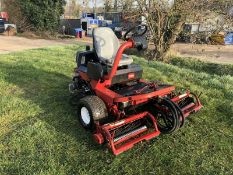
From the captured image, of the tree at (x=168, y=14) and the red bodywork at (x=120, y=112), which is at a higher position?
the tree at (x=168, y=14)

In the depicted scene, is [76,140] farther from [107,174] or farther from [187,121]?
[187,121]

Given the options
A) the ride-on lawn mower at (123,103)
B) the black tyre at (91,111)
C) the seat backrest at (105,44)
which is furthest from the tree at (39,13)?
the black tyre at (91,111)

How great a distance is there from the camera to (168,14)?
11695mm

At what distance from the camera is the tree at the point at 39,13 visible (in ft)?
78.3

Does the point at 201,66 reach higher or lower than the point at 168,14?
lower

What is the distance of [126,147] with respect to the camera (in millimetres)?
3537

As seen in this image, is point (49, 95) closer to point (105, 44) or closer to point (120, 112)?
point (105, 44)

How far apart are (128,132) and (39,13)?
2226 centimetres

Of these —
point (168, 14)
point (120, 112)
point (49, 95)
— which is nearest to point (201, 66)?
point (168, 14)

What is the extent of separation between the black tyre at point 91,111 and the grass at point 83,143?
14 cm

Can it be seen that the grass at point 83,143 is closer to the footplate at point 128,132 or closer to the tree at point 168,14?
the footplate at point 128,132

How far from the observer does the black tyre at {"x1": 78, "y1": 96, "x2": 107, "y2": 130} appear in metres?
4.08

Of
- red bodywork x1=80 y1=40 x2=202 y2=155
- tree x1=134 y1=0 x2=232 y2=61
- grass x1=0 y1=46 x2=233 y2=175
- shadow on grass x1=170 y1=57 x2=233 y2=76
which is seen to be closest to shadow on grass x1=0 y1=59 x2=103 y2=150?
grass x1=0 y1=46 x2=233 y2=175

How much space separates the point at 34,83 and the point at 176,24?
798cm
